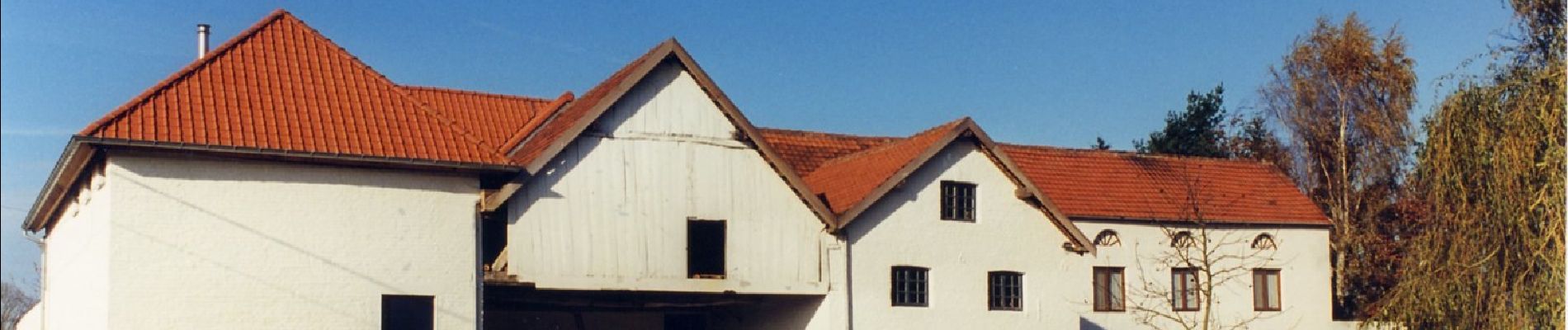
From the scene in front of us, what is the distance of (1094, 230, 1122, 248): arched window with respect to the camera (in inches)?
1481

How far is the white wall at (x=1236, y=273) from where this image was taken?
37.5m

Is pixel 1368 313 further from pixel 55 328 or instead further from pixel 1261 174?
pixel 55 328

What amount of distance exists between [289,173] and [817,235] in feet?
32.0

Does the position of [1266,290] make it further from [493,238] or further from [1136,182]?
[493,238]

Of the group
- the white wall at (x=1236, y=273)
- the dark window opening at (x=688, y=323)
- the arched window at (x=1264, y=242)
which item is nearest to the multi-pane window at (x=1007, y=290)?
the white wall at (x=1236, y=273)

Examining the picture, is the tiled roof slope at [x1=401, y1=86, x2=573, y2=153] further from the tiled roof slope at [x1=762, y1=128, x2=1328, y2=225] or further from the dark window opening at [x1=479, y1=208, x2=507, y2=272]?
the tiled roof slope at [x1=762, y1=128, x2=1328, y2=225]

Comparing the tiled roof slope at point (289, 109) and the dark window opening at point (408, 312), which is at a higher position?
the tiled roof slope at point (289, 109)

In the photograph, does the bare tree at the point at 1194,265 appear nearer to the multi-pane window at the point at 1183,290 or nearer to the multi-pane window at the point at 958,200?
the multi-pane window at the point at 1183,290

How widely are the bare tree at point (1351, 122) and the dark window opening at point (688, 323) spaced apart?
794 inches

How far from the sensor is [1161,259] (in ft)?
125

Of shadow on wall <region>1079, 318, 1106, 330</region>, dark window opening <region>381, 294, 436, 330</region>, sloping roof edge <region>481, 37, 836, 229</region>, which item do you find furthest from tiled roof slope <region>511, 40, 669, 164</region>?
shadow on wall <region>1079, 318, 1106, 330</region>

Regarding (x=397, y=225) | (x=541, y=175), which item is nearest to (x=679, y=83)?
(x=541, y=175)

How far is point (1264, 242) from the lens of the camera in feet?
130

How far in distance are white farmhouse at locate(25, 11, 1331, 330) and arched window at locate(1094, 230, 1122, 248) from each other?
0.37 ft
